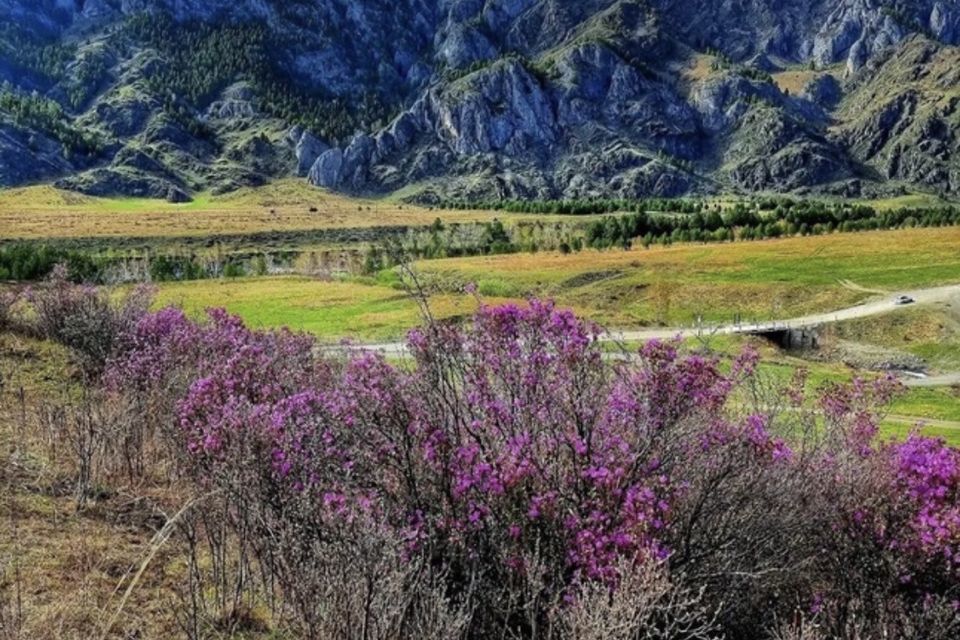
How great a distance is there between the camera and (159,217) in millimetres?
160000

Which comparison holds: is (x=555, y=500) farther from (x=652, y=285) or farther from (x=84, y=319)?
(x=652, y=285)

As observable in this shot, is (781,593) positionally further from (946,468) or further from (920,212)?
(920,212)

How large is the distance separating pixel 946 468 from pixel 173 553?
8.77m

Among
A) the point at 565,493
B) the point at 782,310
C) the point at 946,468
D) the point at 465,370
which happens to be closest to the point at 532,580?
the point at 565,493

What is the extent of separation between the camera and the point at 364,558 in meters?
5.39

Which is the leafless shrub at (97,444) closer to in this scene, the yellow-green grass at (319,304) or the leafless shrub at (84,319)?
the leafless shrub at (84,319)

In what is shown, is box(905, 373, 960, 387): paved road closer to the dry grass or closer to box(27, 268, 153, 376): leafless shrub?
box(27, 268, 153, 376): leafless shrub

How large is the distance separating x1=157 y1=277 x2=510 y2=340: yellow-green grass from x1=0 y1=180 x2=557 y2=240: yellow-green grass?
69.1 m

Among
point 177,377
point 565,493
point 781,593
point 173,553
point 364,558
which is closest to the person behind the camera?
point 364,558

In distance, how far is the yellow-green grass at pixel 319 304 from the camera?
4675cm

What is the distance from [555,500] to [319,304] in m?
52.2


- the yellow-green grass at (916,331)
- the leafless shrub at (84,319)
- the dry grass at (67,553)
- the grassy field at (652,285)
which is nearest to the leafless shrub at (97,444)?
the dry grass at (67,553)

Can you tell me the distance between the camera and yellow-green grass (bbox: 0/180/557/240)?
133500 millimetres

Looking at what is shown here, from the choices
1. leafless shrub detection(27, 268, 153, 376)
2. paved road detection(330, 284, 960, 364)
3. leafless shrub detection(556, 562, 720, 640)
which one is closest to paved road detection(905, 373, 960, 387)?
paved road detection(330, 284, 960, 364)
